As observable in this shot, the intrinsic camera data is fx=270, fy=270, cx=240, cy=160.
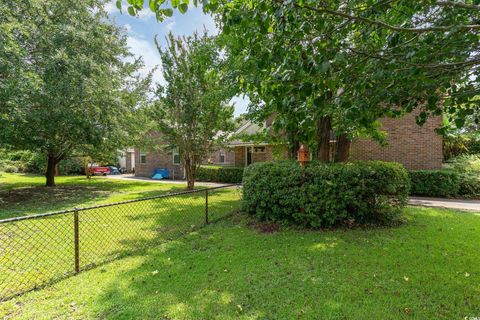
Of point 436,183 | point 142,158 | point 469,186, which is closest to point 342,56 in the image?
point 436,183

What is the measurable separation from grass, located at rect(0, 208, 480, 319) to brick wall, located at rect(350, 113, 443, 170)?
27.8 ft

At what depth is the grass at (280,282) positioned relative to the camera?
289 cm

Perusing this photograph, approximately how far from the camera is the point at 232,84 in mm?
7547

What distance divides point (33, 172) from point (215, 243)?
3092 centimetres

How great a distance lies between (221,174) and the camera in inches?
709

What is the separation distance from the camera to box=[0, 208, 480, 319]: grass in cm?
289

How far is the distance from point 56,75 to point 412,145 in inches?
599

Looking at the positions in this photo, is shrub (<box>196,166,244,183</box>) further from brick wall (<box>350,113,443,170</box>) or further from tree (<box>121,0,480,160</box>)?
tree (<box>121,0,480,160</box>)

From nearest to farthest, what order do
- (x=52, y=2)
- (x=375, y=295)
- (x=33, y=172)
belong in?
1. (x=375, y=295)
2. (x=52, y=2)
3. (x=33, y=172)

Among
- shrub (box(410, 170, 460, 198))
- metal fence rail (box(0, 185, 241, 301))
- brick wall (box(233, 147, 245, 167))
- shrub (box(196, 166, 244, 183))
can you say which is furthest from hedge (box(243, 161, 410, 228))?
brick wall (box(233, 147, 245, 167))

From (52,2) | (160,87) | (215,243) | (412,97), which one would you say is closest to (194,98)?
(160,87)

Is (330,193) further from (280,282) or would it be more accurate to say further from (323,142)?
(280,282)

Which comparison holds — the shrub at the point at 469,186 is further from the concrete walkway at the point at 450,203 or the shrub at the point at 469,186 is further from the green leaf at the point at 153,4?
the green leaf at the point at 153,4

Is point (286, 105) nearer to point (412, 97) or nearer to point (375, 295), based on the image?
point (412, 97)
